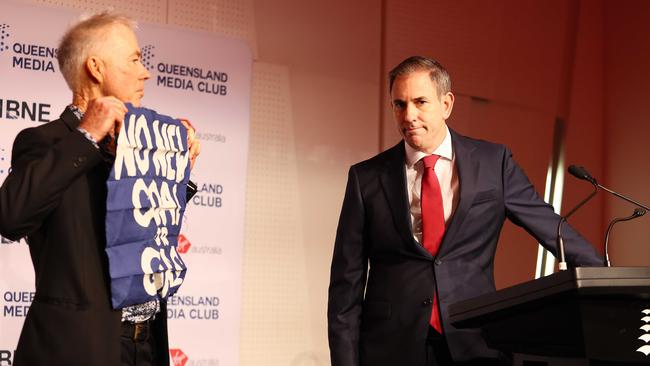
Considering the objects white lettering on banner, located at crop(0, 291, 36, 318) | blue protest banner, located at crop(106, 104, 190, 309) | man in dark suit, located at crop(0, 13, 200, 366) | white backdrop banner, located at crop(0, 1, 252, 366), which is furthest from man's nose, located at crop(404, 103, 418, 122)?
white lettering on banner, located at crop(0, 291, 36, 318)

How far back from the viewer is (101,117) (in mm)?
2320

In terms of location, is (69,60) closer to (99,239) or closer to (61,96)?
(99,239)

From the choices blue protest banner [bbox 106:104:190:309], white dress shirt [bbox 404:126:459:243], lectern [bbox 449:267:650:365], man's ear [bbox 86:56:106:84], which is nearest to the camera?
lectern [bbox 449:267:650:365]

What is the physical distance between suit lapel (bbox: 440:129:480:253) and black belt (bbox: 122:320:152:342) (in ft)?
3.41

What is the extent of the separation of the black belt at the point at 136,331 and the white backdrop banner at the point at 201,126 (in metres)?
2.19

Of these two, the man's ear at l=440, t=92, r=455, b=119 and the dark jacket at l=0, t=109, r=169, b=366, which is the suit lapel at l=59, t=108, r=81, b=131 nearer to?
the dark jacket at l=0, t=109, r=169, b=366

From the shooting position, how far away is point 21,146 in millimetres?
2357

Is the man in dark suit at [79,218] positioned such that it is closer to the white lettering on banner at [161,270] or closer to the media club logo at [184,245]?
the white lettering on banner at [161,270]

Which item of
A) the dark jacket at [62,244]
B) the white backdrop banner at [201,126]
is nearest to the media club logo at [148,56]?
the white backdrop banner at [201,126]

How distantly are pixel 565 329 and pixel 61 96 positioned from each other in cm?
299

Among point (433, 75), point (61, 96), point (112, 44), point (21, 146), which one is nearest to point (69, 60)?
point (112, 44)

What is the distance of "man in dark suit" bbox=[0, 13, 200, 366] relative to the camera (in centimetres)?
223

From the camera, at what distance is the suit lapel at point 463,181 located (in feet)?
9.73

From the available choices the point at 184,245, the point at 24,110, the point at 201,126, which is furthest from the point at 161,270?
the point at 201,126
